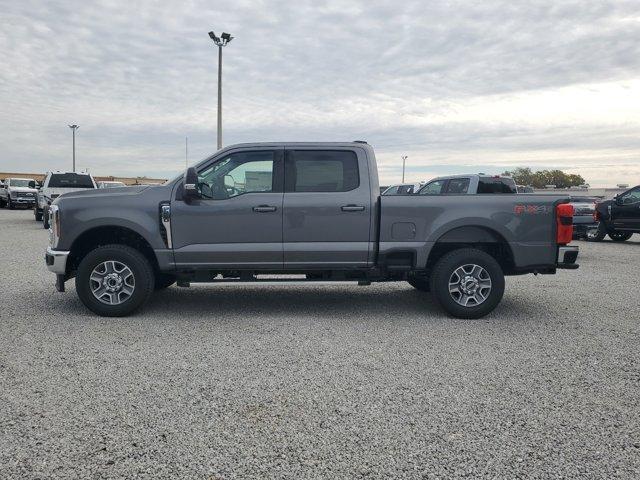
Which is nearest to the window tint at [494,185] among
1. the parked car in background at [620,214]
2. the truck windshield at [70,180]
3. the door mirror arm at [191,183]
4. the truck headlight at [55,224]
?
the parked car in background at [620,214]

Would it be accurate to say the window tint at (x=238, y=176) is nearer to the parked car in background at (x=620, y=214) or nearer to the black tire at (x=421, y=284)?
the black tire at (x=421, y=284)

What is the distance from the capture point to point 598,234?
713 inches

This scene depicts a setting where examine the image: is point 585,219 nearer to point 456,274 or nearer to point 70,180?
point 456,274

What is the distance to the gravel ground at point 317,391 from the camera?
3.14 metres

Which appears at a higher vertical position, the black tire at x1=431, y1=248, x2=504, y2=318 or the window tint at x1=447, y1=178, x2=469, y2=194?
the window tint at x1=447, y1=178, x2=469, y2=194

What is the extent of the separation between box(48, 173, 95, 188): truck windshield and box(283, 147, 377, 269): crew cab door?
16.1 meters

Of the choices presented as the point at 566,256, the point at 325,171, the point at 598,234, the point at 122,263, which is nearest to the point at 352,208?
the point at 325,171

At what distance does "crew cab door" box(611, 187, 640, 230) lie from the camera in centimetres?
1667

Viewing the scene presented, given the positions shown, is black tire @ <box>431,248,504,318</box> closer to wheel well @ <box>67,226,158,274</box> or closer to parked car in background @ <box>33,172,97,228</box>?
wheel well @ <box>67,226,158,274</box>

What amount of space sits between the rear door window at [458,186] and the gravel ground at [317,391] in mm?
7382

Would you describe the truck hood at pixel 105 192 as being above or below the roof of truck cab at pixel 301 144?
below

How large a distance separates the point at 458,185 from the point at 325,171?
346 inches

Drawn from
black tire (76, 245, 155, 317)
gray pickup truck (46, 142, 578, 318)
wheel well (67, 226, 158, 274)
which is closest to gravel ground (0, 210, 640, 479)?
black tire (76, 245, 155, 317)

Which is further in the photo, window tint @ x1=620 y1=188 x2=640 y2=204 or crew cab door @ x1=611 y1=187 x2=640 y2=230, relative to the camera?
window tint @ x1=620 y1=188 x2=640 y2=204
